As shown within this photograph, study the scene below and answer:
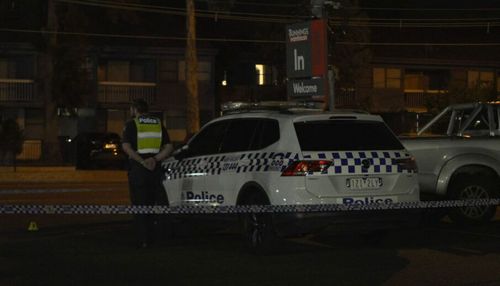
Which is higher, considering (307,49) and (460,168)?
(307,49)

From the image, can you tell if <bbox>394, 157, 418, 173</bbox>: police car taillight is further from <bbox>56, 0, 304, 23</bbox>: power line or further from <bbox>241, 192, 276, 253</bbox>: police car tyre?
<bbox>56, 0, 304, 23</bbox>: power line

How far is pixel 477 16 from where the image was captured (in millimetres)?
64312

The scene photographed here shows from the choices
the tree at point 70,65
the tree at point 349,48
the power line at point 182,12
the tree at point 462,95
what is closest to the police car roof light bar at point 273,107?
the tree at point 462,95

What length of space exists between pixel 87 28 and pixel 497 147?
32746 millimetres

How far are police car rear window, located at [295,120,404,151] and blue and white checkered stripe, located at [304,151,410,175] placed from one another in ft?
0.30

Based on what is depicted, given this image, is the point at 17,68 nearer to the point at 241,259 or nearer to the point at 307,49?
the point at 307,49

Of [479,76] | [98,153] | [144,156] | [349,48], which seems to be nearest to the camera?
[144,156]

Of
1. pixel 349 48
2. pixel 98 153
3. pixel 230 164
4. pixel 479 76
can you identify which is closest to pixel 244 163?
pixel 230 164

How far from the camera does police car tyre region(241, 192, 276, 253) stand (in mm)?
10617

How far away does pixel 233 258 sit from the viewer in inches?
416

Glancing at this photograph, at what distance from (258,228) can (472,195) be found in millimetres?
3957

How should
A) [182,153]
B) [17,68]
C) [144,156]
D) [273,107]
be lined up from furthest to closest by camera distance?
[17,68]
[182,153]
[273,107]
[144,156]

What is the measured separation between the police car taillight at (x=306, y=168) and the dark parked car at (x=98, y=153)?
23768 mm

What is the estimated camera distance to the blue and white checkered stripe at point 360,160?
1029cm
